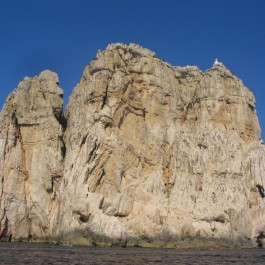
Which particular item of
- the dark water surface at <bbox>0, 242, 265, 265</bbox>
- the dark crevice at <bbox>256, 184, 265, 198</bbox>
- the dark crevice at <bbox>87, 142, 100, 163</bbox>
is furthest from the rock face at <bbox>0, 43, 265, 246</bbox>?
the dark water surface at <bbox>0, 242, 265, 265</bbox>

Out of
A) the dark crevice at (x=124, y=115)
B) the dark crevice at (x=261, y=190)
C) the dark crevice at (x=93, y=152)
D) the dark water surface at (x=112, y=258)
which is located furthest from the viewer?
the dark crevice at (x=124, y=115)

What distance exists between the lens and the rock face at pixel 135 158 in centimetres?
6138

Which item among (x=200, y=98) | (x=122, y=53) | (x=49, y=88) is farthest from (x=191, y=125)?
(x=49, y=88)

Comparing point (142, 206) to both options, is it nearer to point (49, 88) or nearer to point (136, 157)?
point (136, 157)

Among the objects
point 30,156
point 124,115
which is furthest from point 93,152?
point 30,156

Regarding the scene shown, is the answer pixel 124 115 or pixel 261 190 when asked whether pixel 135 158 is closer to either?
pixel 124 115

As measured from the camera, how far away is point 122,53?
72438 mm

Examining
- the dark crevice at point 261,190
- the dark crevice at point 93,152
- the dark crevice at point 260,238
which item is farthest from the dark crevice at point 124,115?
the dark crevice at point 260,238

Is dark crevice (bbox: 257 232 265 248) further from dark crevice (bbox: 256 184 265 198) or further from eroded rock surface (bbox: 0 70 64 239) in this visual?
eroded rock surface (bbox: 0 70 64 239)

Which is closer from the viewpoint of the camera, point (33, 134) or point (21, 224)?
point (21, 224)

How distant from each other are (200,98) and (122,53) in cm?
1347

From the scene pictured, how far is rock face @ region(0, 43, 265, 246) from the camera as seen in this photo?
61.4 m

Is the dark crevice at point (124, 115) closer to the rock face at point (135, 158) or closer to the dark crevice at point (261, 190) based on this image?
the rock face at point (135, 158)

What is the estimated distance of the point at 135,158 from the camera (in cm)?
6838
